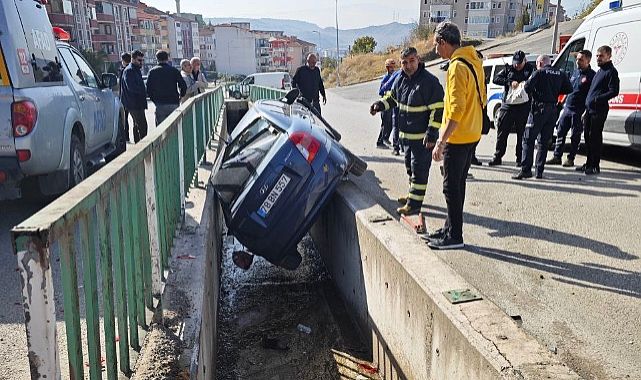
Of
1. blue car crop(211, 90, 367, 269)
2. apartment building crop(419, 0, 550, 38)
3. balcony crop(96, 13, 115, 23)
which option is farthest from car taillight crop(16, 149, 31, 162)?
apartment building crop(419, 0, 550, 38)

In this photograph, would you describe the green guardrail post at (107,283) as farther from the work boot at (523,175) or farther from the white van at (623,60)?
the white van at (623,60)

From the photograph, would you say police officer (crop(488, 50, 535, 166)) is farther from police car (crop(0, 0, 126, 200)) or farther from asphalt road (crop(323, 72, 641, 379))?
police car (crop(0, 0, 126, 200))

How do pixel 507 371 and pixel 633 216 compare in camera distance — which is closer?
pixel 507 371

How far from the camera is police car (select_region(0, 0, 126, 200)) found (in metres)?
4.71

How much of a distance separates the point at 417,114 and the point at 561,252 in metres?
1.94

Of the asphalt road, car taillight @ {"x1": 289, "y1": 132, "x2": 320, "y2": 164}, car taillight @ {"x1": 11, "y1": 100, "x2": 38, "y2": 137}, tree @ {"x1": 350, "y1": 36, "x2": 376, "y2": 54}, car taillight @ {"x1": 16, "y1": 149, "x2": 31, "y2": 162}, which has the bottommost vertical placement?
the asphalt road

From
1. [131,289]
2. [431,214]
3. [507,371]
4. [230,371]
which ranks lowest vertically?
[230,371]

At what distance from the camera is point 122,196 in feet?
7.41

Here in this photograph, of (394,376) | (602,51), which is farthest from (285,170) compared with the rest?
(602,51)

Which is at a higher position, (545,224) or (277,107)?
(277,107)

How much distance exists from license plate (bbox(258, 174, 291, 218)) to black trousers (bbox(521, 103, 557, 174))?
4163 mm

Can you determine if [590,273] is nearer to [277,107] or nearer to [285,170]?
[285,170]

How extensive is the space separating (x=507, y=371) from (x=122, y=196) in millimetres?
1819

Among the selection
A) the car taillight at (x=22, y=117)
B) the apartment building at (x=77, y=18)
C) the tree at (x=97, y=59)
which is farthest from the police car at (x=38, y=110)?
the apartment building at (x=77, y=18)
